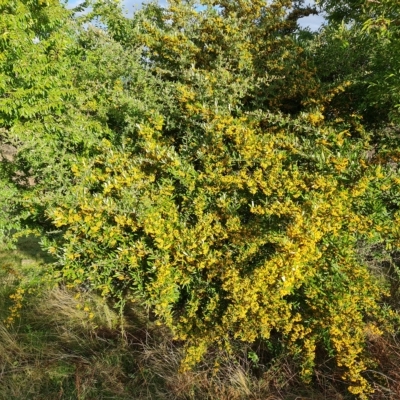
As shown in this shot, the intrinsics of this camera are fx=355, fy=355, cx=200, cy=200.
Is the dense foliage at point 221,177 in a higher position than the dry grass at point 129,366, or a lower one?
higher

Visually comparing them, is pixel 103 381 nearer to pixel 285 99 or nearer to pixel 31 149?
pixel 31 149

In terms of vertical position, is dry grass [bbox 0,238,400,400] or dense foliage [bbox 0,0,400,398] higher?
dense foliage [bbox 0,0,400,398]

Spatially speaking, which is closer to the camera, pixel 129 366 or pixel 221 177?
pixel 221 177

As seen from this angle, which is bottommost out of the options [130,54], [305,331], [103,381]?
[103,381]

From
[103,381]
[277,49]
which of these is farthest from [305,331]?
[277,49]

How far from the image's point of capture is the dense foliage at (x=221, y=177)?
8.78ft

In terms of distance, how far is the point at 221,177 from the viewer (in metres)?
2.90

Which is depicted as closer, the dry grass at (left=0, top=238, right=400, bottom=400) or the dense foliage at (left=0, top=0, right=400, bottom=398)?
the dense foliage at (left=0, top=0, right=400, bottom=398)

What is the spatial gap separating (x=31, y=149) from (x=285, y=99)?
283 cm

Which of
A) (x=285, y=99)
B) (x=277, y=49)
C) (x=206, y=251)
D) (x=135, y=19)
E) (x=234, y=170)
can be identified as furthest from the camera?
(x=135, y=19)

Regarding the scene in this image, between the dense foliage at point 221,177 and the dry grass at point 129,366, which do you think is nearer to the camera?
the dense foliage at point 221,177

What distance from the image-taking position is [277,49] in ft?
14.9

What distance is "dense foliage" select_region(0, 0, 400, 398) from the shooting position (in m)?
2.68

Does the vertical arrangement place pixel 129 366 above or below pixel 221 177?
below
